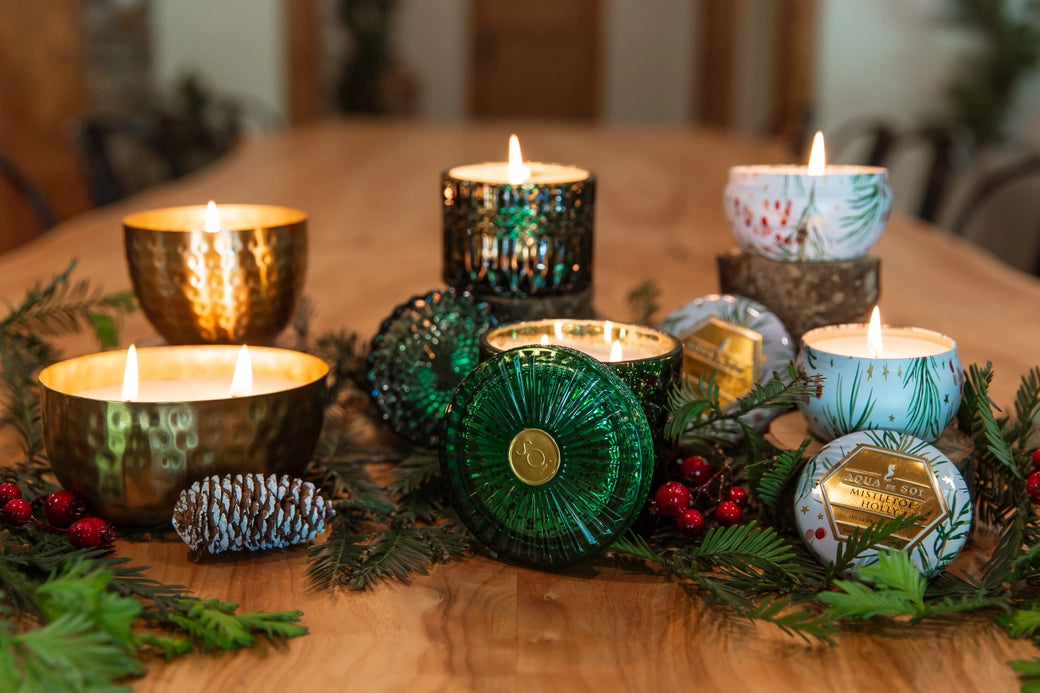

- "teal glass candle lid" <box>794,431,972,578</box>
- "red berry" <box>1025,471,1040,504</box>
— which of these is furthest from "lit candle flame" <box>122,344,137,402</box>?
"red berry" <box>1025,471,1040,504</box>

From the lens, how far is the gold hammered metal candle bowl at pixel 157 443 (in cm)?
48

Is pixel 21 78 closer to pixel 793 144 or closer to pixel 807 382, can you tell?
pixel 793 144

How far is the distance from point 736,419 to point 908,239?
957mm

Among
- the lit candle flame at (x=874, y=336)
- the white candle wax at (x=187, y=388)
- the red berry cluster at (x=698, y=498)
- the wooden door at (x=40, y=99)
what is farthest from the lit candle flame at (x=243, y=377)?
the wooden door at (x=40, y=99)

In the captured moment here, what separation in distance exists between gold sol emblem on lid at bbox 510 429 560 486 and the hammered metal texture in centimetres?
17

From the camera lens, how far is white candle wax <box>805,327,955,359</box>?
1.75 ft

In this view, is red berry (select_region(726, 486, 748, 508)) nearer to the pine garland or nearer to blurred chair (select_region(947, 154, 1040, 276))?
the pine garland

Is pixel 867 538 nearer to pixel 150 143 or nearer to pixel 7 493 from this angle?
pixel 7 493

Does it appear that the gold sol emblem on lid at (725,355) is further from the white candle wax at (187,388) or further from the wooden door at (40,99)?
the wooden door at (40,99)

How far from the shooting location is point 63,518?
0.49 metres

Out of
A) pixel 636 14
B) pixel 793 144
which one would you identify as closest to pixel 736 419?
pixel 793 144

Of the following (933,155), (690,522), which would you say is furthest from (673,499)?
(933,155)

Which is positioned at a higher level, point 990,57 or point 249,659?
point 990,57

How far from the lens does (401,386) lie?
0.60m
